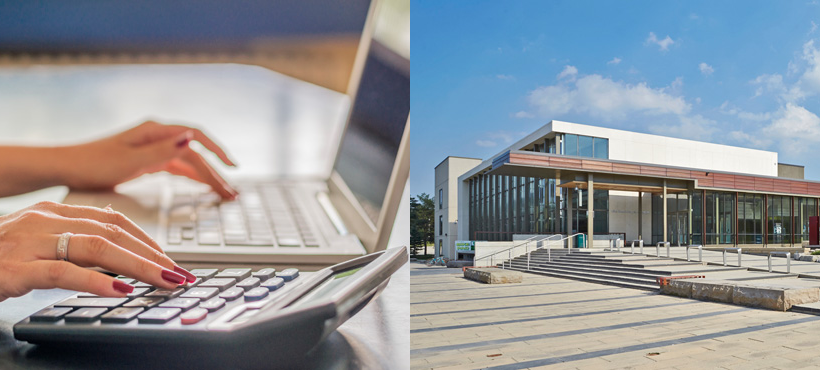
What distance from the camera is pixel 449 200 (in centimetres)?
3180

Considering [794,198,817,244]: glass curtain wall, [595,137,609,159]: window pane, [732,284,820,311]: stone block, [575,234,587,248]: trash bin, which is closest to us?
[732,284,820,311]: stone block

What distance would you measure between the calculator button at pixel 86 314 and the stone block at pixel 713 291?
9.10m

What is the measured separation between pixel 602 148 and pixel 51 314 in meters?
25.7

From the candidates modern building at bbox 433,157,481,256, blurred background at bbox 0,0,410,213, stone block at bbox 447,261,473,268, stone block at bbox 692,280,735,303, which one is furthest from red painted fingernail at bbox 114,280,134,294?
modern building at bbox 433,157,481,256

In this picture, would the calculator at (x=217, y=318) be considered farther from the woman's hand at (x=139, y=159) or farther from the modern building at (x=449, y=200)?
the modern building at (x=449, y=200)

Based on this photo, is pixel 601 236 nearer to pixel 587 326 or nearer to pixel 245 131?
pixel 587 326

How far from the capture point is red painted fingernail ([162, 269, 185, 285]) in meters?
0.83

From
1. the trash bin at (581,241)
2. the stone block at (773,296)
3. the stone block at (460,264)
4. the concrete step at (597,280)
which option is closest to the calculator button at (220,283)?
the stone block at (773,296)

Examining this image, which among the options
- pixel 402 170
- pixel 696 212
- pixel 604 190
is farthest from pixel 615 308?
pixel 696 212

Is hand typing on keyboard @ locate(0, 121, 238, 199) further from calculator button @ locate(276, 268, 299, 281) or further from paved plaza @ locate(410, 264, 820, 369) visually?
paved plaza @ locate(410, 264, 820, 369)

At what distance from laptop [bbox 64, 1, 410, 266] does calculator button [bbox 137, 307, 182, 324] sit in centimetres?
24

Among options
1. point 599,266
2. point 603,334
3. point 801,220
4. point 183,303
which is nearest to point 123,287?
point 183,303

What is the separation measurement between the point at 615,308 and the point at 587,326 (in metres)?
1.79

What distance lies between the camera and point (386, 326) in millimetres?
1051
